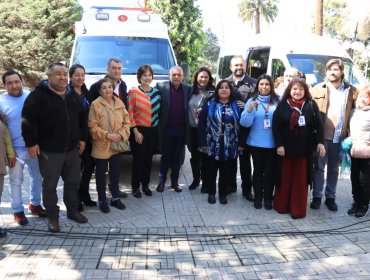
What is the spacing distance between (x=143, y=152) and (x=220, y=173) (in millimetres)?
1135

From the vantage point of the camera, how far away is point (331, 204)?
17.3 feet

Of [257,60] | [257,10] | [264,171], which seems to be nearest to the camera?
[264,171]

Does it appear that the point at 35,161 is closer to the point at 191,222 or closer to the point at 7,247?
the point at 7,247

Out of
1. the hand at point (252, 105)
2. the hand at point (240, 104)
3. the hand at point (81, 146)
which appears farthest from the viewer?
the hand at point (240, 104)

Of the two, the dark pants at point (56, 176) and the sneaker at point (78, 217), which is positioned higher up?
the dark pants at point (56, 176)

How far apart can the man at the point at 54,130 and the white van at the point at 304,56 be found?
18.1 ft

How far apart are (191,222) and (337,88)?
8.39 ft

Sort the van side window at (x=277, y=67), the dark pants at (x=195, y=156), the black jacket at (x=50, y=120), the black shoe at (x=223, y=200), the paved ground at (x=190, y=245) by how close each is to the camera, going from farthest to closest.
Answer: the van side window at (x=277, y=67)
the dark pants at (x=195, y=156)
the black shoe at (x=223, y=200)
the black jacket at (x=50, y=120)
the paved ground at (x=190, y=245)

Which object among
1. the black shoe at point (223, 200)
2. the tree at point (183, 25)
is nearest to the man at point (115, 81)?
the black shoe at point (223, 200)

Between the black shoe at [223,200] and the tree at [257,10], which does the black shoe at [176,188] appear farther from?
the tree at [257,10]

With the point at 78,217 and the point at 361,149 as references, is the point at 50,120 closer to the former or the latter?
the point at 78,217

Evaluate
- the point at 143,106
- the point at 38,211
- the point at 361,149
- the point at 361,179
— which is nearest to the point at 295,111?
the point at 361,149

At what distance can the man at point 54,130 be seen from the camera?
4.06 metres

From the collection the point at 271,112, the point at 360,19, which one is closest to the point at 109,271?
the point at 271,112
